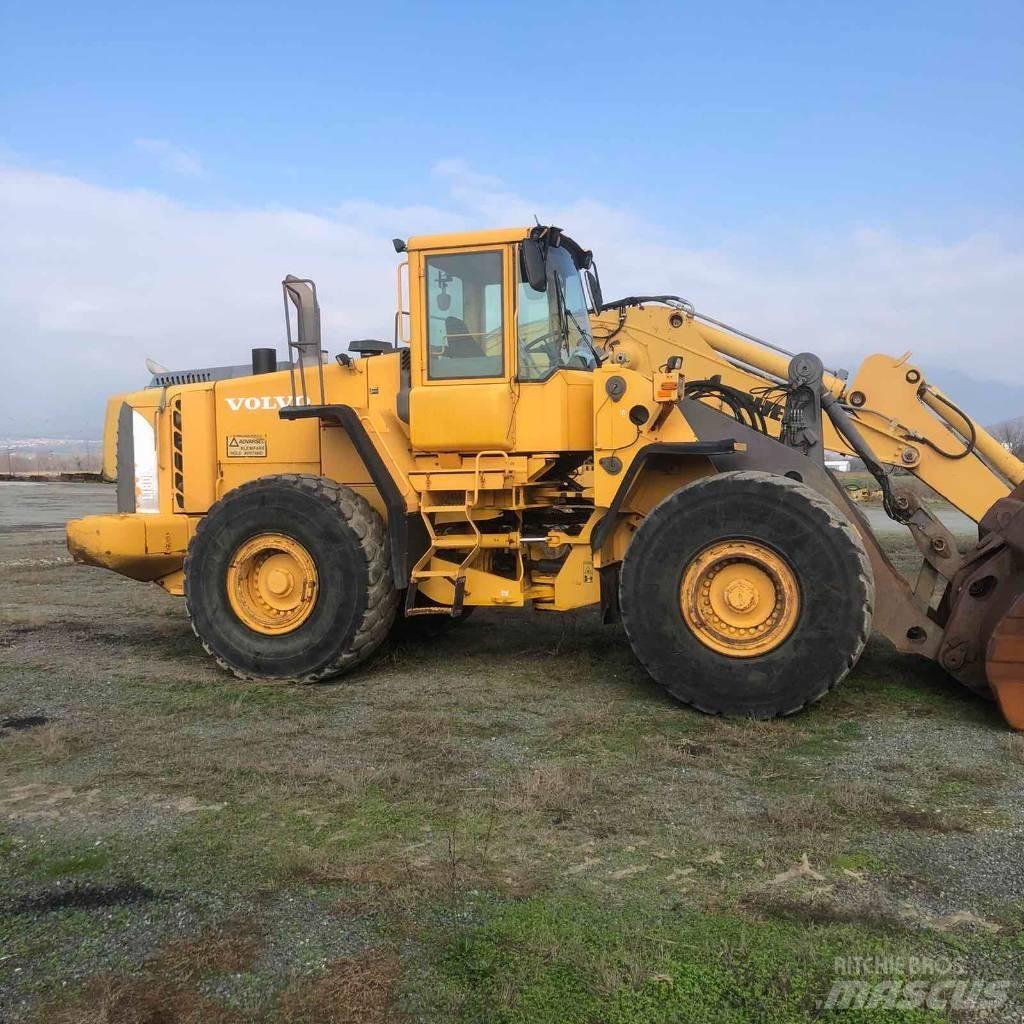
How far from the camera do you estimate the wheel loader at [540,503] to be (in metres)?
5.43

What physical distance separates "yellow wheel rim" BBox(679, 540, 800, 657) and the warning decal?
3.51 m

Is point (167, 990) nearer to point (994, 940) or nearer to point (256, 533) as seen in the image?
point (994, 940)

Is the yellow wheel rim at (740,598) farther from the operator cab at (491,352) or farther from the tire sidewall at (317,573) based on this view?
the tire sidewall at (317,573)

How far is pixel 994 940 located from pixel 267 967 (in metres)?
2.37

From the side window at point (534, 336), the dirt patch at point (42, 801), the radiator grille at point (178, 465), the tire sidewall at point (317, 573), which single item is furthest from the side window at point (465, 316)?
the dirt patch at point (42, 801)

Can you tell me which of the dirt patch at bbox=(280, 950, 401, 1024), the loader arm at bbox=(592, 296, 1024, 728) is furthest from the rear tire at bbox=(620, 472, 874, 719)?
the dirt patch at bbox=(280, 950, 401, 1024)

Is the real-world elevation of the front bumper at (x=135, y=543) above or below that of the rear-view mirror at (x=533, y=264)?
below

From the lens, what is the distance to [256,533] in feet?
21.4

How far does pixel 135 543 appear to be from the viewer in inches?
278

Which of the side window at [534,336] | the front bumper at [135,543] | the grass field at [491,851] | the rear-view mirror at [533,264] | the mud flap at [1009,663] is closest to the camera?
the grass field at [491,851]

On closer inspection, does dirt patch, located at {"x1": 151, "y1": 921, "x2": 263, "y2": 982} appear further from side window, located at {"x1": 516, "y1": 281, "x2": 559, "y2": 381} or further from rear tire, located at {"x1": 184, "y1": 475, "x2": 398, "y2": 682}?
side window, located at {"x1": 516, "y1": 281, "x2": 559, "y2": 381}

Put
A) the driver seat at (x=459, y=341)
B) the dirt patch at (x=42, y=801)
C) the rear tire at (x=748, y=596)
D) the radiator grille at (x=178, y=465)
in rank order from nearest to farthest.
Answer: the dirt patch at (x=42, y=801) < the rear tire at (x=748, y=596) < the driver seat at (x=459, y=341) < the radiator grille at (x=178, y=465)

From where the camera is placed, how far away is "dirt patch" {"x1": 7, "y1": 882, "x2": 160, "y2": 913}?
3.31m

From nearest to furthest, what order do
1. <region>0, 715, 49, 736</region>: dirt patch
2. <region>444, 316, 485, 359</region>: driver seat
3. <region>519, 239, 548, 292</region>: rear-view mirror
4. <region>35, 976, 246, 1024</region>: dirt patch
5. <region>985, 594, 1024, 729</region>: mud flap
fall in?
<region>35, 976, 246, 1024</region>: dirt patch, <region>985, 594, 1024, 729</region>: mud flap, <region>0, 715, 49, 736</region>: dirt patch, <region>519, 239, 548, 292</region>: rear-view mirror, <region>444, 316, 485, 359</region>: driver seat
